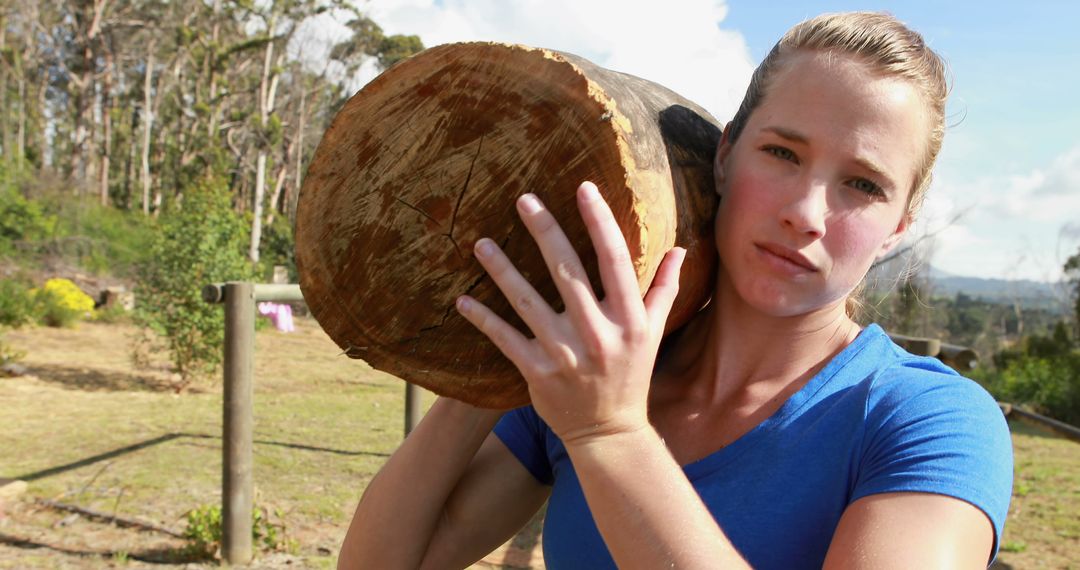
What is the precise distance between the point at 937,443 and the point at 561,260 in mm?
471

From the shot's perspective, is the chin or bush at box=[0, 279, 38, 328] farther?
bush at box=[0, 279, 38, 328]

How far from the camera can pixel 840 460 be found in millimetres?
1067

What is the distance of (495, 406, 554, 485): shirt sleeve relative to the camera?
1376mm

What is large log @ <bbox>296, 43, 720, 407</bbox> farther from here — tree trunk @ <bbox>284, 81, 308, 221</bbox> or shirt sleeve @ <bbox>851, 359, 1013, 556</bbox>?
tree trunk @ <bbox>284, 81, 308, 221</bbox>

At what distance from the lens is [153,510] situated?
5.32 meters

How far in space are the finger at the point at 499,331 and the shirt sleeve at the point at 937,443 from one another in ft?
1.37

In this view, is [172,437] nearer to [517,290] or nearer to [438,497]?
[438,497]

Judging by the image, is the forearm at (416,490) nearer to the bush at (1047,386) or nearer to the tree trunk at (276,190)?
the bush at (1047,386)

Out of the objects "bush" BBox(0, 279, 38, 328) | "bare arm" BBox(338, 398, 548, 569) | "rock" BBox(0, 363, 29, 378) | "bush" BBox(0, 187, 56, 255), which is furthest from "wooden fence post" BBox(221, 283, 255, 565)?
"bush" BBox(0, 187, 56, 255)

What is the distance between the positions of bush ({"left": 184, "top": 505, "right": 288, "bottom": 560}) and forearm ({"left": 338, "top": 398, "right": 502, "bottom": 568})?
353 centimetres

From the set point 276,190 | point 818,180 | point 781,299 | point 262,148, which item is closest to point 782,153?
point 818,180

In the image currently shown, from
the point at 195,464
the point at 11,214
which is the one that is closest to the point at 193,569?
the point at 195,464

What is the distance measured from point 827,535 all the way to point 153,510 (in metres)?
5.15

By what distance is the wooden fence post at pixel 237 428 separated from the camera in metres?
4.30
